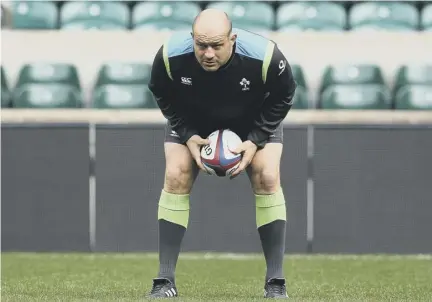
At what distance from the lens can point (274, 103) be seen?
6750 millimetres

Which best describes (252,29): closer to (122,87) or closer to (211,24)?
(122,87)

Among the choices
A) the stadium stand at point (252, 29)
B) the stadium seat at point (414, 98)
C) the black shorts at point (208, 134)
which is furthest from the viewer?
the stadium stand at point (252, 29)

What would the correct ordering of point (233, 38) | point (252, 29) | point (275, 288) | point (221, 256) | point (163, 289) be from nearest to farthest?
point (233, 38)
point (163, 289)
point (275, 288)
point (221, 256)
point (252, 29)

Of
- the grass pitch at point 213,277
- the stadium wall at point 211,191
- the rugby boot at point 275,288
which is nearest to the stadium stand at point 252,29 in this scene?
the stadium wall at point 211,191

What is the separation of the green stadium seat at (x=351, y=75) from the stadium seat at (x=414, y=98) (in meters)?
0.51

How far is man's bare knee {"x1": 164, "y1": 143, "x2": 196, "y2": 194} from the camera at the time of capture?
6.70m

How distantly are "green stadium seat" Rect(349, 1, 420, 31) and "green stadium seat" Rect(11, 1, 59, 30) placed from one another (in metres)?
3.46

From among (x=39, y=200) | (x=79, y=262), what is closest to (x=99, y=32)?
(x=39, y=200)

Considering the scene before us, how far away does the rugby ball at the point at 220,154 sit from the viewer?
22.0 ft

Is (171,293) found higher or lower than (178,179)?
lower

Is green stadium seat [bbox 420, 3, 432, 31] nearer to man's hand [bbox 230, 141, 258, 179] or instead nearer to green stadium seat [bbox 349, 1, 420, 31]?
green stadium seat [bbox 349, 1, 420, 31]

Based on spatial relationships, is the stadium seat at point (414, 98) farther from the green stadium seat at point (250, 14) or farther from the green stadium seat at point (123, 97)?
the green stadium seat at point (123, 97)

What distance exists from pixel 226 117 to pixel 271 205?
0.58 m

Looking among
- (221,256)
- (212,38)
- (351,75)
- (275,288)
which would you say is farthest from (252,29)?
(212,38)
